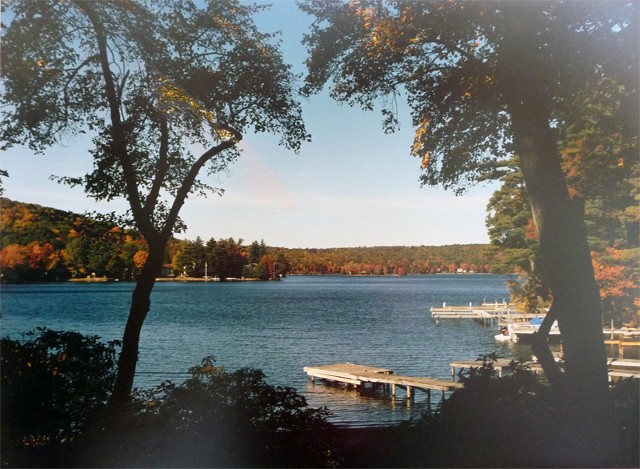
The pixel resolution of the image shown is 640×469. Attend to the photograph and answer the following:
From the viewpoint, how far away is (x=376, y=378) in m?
23.5

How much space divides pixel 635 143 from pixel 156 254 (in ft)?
25.3

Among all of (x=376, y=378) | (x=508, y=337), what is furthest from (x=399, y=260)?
(x=508, y=337)

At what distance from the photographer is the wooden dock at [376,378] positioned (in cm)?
2147

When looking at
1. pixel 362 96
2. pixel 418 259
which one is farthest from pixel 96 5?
pixel 418 259

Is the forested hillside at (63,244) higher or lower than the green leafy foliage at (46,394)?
higher

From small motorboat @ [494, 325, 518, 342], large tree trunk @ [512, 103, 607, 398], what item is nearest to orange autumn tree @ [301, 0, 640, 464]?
large tree trunk @ [512, 103, 607, 398]

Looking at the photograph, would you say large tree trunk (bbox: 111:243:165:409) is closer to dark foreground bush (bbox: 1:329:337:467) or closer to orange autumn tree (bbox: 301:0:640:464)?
dark foreground bush (bbox: 1:329:337:467)

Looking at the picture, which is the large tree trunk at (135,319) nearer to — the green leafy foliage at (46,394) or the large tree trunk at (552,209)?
the green leafy foliage at (46,394)

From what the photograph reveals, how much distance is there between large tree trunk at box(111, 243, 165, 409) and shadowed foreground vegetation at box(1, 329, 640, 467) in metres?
0.25

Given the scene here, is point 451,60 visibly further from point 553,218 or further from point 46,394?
point 46,394

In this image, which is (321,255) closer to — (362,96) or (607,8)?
(362,96)

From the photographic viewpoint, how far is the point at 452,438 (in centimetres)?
699

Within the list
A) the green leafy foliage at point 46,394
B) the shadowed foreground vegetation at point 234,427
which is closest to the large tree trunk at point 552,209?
the shadowed foreground vegetation at point 234,427

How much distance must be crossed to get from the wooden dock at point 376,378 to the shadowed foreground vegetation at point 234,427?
13.9 m
